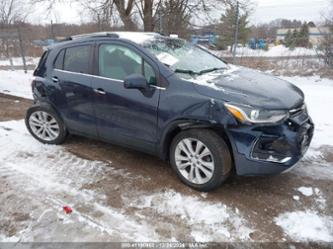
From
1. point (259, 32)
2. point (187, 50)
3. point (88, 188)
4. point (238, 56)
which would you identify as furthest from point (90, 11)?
point (259, 32)

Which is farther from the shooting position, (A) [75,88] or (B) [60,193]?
(A) [75,88]

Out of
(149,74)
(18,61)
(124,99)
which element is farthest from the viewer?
A: (18,61)

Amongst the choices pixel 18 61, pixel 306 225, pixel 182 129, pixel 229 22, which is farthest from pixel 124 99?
pixel 18 61

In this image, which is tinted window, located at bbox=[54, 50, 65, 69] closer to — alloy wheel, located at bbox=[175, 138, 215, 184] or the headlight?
alloy wheel, located at bbox=[175, 138, 215, 184]

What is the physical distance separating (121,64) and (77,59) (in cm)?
83

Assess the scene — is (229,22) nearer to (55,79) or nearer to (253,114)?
(55,79)

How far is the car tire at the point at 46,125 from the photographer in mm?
4410

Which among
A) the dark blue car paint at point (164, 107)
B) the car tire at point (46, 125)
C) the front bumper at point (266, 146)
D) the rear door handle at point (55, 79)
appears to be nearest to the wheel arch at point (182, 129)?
the dark blue car paint at point (164, 107)

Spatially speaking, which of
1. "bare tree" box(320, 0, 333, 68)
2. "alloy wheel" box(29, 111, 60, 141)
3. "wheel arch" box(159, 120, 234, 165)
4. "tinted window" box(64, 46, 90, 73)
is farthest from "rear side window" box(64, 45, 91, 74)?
"bare tree" box(320, 0, 333, 68)

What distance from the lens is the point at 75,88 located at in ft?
13.1

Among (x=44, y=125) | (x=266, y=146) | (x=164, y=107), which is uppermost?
(x=164, y=107)

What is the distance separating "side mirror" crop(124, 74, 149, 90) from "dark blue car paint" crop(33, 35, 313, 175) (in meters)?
0.10

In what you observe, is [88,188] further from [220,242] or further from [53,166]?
[220,242]

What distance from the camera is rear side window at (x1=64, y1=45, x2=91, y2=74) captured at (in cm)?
395
